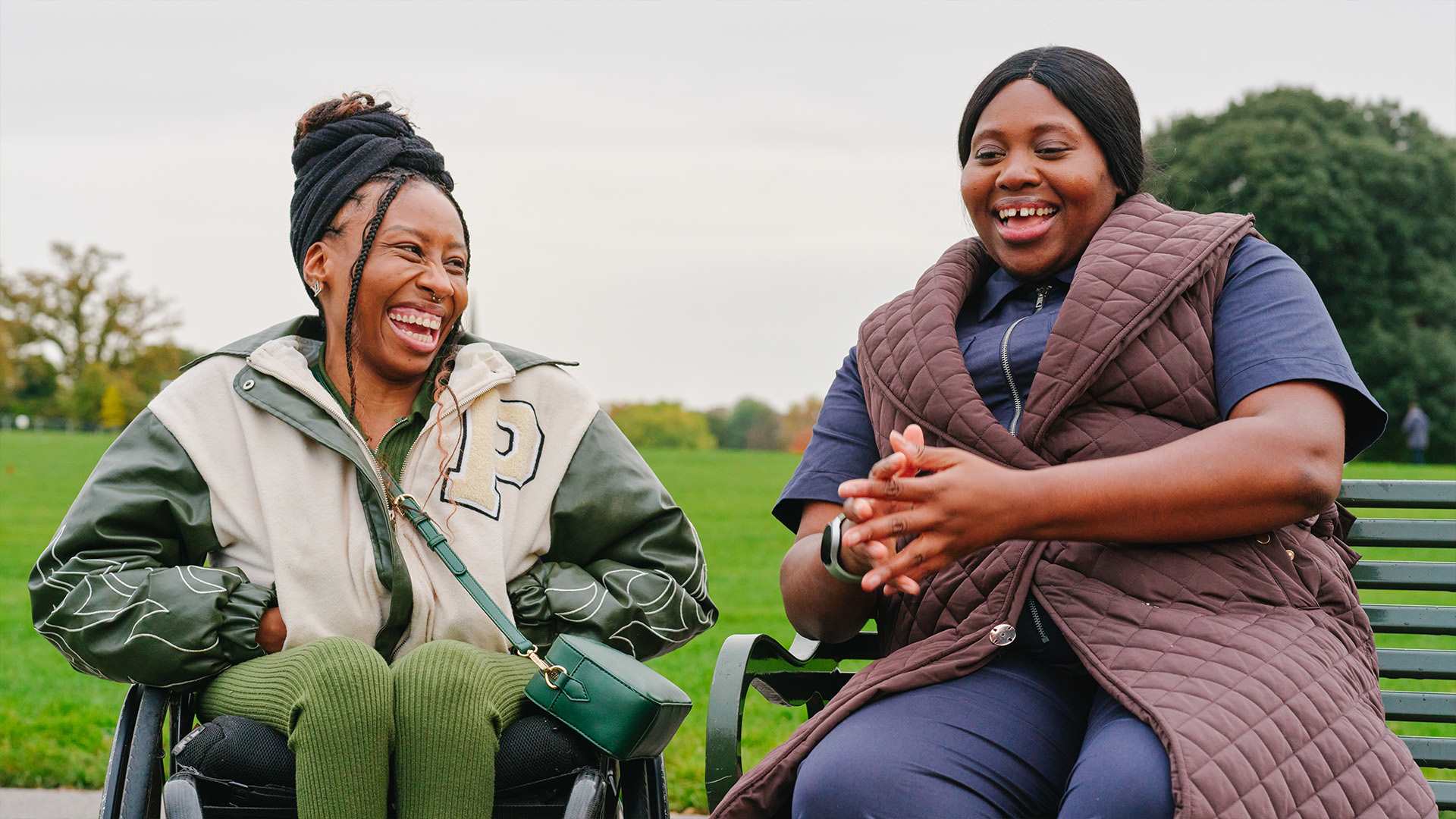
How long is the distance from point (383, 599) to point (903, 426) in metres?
1.13

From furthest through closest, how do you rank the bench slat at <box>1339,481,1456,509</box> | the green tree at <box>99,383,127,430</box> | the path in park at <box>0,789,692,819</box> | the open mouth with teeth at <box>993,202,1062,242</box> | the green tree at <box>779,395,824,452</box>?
the green tree at <box>99,383,127,430</box>
the green tree at <box>779,395,824,452</box>
the path in park at <box>0,789,692,819</box>
the bench slat at <box>1339,481,1456,509</box>
the open mouth with teeth at <box>993,202,1062,242</box>

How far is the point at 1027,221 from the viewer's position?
2.99 metres

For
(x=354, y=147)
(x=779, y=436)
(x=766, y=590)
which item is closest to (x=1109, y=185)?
(x=354, y=147)

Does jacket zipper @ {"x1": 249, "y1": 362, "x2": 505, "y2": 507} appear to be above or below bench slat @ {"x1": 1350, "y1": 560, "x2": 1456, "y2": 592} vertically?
above

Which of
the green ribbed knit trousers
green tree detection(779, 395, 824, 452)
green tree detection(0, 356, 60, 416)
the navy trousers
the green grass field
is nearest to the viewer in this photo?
the navy trousers

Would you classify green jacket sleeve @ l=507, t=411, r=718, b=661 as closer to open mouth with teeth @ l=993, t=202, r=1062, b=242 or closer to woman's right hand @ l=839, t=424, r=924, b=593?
woman's right hand @ l=839, t=424, r=924, b=593

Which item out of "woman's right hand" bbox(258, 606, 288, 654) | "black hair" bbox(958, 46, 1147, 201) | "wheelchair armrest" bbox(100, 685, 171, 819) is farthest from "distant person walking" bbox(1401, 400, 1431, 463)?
"wheelchair armrest" bbox(100, 685, 171, 819)

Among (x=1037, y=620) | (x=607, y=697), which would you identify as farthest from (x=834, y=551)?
(x=607, y=697)

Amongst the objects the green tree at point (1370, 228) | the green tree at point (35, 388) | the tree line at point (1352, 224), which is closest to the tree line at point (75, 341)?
the green tree at point (35, 388)

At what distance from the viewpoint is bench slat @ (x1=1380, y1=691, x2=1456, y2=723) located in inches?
124

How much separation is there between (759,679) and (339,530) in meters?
0.93

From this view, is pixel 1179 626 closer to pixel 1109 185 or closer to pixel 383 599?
pixel 1109 185

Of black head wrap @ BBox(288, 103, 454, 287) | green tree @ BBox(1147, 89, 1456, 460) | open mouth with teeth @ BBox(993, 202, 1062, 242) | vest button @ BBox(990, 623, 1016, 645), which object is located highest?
black head wrap @ BBox(288, 103, 454, 287)

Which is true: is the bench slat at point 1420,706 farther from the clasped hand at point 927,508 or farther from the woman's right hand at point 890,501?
the woman's right hand at point 890,501
